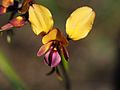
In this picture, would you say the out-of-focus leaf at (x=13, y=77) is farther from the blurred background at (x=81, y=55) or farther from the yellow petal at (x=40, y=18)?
the blurred background at (x=81, y=55)

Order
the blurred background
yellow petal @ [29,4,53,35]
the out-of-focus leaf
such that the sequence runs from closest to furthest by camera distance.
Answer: yellow petal @ [29,4,53,35] < the out-of-focus leaf < the blurred background

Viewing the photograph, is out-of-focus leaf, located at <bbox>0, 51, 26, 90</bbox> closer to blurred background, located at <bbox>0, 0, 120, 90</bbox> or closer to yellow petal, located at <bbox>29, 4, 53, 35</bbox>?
yellow petal, located at <bbox>29, 4, 53, 35</bbox>

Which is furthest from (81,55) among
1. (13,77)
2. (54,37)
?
(54,37)

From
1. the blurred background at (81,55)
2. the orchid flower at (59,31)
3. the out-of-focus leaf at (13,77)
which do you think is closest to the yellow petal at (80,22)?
the orchid flower at (59,31)

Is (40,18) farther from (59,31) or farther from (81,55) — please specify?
(81,55)

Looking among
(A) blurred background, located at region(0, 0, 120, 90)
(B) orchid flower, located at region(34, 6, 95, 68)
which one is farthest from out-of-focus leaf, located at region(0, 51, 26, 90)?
(A) blurred background, located at region(0, 0, 120, 90)

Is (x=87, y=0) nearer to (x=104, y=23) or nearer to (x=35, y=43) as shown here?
(x=104, y=23)
